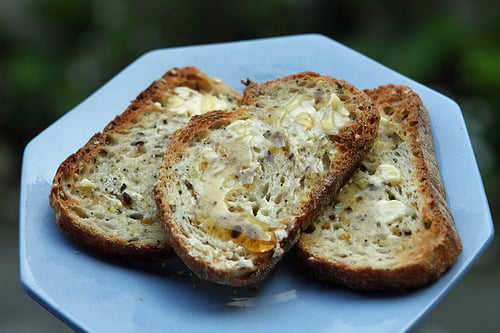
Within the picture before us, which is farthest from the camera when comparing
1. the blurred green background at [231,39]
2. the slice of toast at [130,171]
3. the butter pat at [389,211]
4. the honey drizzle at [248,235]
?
the blurred green background at [231,39]

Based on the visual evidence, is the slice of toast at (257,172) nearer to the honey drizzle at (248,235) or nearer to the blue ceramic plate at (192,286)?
the honey drizzle at (248,235)

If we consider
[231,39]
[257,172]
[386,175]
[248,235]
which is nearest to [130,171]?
[257,172]

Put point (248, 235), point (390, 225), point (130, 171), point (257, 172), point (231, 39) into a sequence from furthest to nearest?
1. point (231, 39)
2. point (130, 171)
3. point (257, 172)
4. point (390, 225)
5. point (248, 235)

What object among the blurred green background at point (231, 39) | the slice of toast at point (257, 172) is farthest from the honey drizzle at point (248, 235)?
the blurred green background at point (231, 39)

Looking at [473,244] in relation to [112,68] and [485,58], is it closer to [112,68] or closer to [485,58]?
[485,58]

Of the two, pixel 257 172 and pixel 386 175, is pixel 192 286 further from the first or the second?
pixel 386 175

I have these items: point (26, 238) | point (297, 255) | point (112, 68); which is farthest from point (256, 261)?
point (112, 68)
